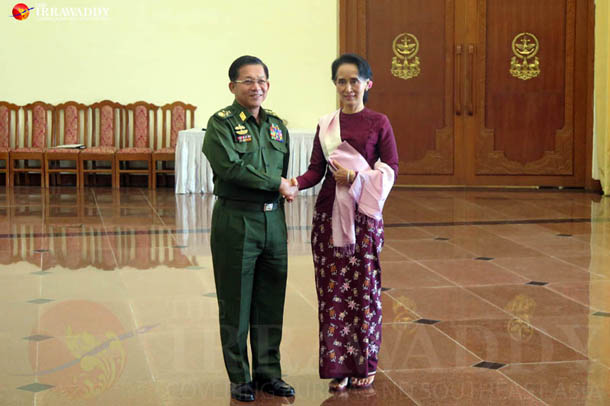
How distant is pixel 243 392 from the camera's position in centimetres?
315

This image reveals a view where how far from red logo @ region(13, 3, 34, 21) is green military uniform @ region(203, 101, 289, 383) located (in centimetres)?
891

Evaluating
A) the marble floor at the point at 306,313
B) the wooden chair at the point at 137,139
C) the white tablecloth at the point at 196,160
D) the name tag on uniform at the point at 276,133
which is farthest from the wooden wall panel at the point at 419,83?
the name tag on uniform at the point at 276,133

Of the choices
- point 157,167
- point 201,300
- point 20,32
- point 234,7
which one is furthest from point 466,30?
point 201,300

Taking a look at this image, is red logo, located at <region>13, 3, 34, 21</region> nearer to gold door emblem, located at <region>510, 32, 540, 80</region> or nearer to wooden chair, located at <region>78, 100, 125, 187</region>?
wooden chair, located at <region>78, 100, 125, 187</region>

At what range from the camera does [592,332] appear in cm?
413

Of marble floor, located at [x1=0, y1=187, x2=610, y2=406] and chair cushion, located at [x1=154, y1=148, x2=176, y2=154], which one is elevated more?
chair cushion, located at [x1=154, y1=148, x2=176, y2=154]

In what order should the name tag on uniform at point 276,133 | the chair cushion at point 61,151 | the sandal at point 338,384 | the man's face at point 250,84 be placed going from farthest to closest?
1. the chair cushion at point 61,151
2. the sandal at point 338,384
3. the name tag on uniform at point 276,133
4. the man's face at point 250,84

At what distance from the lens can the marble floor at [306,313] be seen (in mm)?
3318

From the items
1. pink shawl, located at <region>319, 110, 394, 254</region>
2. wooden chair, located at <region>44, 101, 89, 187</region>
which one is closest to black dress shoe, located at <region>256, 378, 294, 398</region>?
pink shawl, located at <region>319, 110, 394, 254</region>

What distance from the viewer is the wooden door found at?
36.4 ft

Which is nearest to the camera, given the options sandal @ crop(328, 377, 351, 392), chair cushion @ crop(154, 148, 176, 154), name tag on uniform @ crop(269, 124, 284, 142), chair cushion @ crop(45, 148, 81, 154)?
name tag on uniform @ crop(269, 124, 284, 142)

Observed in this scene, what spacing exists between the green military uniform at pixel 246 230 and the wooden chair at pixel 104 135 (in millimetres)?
7937

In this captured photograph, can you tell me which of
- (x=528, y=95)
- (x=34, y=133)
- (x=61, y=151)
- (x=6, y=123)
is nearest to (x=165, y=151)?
(x=61, y=151)

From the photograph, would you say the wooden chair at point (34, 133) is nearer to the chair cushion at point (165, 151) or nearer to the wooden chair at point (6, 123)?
the wooden chair at point (6, 123)
